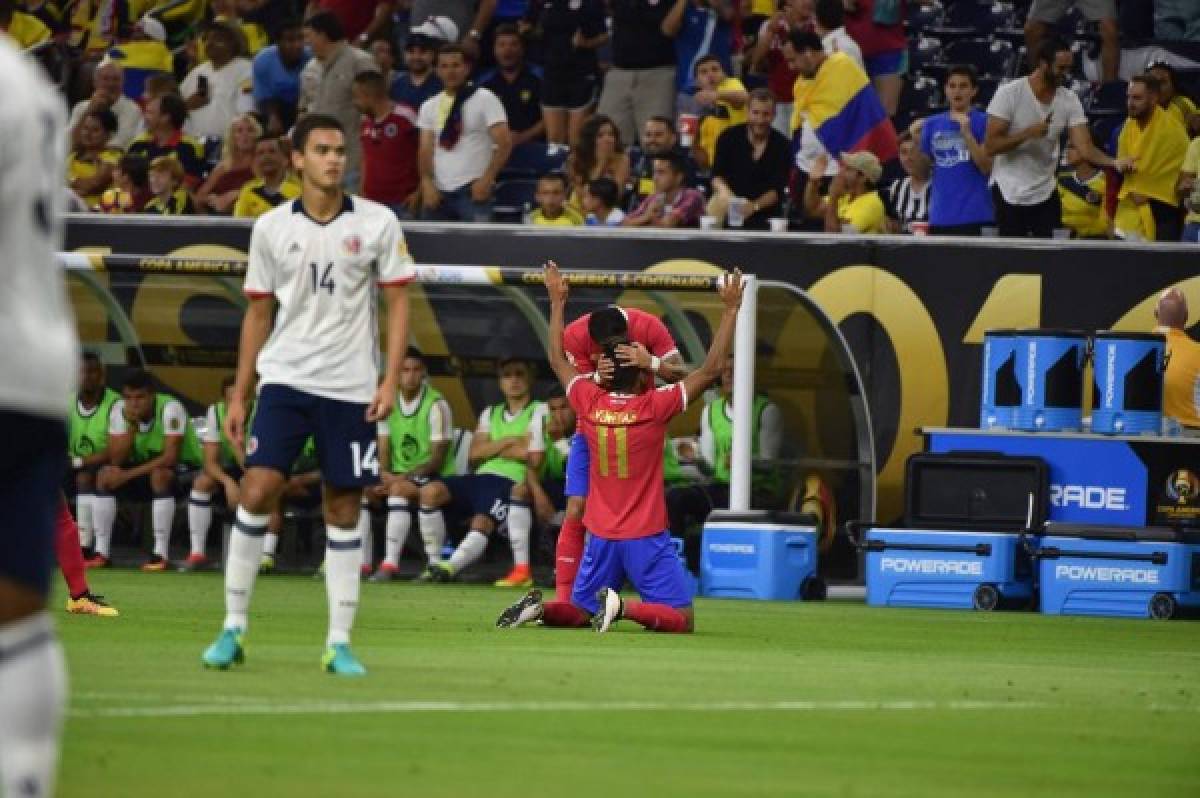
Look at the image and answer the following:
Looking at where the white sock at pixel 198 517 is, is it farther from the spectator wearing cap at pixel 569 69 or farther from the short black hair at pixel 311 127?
the short black hair at pixel 311 127

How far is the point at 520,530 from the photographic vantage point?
67.7 ft

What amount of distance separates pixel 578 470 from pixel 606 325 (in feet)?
3.78

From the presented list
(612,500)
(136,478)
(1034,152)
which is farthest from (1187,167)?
(136,478)

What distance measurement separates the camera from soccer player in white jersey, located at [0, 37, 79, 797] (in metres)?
5.20

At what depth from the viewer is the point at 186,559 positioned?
875 inches

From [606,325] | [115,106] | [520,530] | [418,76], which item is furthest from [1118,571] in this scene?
[115,106]

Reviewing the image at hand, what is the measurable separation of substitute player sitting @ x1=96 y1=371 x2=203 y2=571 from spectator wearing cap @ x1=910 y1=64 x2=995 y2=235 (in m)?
6.77

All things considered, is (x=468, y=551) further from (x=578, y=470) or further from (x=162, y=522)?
(x=578, y=470)

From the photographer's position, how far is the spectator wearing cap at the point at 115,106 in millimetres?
25484

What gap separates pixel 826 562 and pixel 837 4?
16.1 feet

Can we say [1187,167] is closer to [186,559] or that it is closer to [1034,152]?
[1034,152]

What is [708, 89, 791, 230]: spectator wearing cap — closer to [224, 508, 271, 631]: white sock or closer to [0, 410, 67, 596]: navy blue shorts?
[224, 508, 271, 631]: white sock

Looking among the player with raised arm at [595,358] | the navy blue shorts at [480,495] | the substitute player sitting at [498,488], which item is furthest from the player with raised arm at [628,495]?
the navy blue shorts at [480,495]

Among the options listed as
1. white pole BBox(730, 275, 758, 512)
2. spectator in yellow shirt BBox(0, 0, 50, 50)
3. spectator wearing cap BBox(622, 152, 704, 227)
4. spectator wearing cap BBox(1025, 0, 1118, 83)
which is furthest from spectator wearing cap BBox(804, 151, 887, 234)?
spectator in yellow shirt BBox(0, 0, 50, 50)
